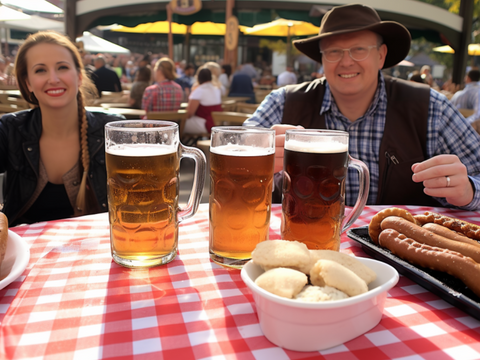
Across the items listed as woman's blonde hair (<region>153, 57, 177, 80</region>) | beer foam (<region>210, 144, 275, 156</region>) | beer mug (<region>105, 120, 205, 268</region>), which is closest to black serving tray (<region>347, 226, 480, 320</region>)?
beer foam (<region>210, 144, 275, 156</region>)

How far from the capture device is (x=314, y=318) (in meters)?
0.66

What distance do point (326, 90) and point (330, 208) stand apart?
4.69ft

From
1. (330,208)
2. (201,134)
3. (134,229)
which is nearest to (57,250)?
(134,229)

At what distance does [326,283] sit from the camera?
27.8 inches

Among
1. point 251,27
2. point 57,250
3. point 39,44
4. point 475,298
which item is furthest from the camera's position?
point 251,27

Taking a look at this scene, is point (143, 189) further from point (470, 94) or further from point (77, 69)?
point (470, 94)

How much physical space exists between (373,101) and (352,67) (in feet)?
0.79

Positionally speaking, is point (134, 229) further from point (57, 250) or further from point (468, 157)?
point (468, 157)

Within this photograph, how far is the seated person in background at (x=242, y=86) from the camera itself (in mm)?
10141

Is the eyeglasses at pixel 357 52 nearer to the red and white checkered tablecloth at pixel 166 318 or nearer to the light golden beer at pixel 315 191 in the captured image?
the light golden beer at pixel 315 191

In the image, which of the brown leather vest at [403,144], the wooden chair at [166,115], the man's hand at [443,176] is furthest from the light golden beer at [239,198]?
the wooden chair at [166,115]

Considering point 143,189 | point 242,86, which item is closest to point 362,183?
point 143,189

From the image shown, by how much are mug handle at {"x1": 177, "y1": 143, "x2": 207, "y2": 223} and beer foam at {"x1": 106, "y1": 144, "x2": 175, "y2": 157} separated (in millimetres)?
100

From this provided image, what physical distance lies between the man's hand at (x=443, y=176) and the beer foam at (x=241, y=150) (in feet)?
2.11
